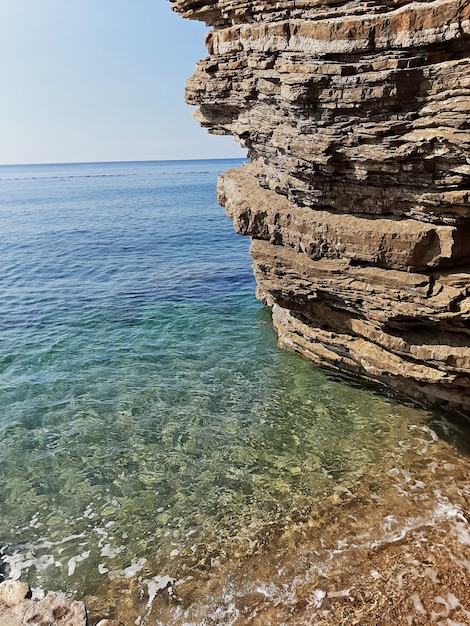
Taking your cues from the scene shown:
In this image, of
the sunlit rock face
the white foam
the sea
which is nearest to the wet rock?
the sea

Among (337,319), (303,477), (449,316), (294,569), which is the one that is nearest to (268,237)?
(337,319)

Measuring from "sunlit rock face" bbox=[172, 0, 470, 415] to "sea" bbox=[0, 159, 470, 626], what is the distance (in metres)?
2.36

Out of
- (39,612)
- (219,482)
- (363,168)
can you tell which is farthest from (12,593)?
(363,168)

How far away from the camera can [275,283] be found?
1342 centimetres

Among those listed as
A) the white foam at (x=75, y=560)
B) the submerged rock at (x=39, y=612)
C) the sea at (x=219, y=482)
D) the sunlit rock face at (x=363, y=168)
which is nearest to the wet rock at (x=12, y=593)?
the submerged rock at (x=39, y=612)

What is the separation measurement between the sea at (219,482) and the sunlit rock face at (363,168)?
7.74 feet

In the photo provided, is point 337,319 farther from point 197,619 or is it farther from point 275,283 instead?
point 197,619

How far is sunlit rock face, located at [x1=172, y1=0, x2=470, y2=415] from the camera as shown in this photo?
8.27 metres

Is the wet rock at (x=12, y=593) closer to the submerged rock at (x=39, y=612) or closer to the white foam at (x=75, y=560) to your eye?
the submerged rock at (x=39, y=612)

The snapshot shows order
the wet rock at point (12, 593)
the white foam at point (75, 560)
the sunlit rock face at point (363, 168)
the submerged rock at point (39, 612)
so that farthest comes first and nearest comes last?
the white foam at point (75, 560), the sunlit rock face at point (363, 168), the wet rock at point (12, 593), the submerged rock at point (39, 612)

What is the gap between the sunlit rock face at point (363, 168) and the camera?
8266 millimetres

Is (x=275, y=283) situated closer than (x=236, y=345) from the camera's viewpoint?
Yes

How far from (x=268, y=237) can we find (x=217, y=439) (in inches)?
240

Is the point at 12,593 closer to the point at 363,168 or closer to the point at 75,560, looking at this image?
the point at 75,560
